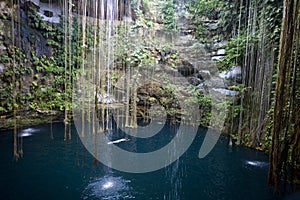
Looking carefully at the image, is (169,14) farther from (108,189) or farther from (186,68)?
(108,189)

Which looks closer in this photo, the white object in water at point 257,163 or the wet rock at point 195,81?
the white object in water at point 257,163

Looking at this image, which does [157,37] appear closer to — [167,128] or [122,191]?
[167,128]

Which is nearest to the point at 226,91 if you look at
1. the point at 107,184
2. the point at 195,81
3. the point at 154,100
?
the point at 195,81

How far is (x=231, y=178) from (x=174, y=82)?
Answer: 512 centimetres

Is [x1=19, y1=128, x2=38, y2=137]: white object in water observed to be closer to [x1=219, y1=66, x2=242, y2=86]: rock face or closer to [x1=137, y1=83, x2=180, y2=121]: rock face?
[x1=137, y1=83, x2=180, y2=121]: rock face

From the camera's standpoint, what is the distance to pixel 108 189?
3.16m

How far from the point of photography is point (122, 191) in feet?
10.2

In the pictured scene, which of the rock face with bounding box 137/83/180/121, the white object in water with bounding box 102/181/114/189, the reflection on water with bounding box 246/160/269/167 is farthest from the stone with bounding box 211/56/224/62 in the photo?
the white object in water with bounding box 102/181/114/189

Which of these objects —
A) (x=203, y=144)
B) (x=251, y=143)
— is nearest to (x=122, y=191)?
(x=203, y=144)

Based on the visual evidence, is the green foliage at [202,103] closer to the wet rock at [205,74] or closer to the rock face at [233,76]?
the wet rock at [205,74]

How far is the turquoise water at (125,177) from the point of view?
119 inches

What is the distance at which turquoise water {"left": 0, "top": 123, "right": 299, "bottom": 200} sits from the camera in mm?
3014

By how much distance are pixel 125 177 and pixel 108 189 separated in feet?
1.61

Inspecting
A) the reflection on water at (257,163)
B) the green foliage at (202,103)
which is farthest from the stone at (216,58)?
the reflection on water at (257,163)
